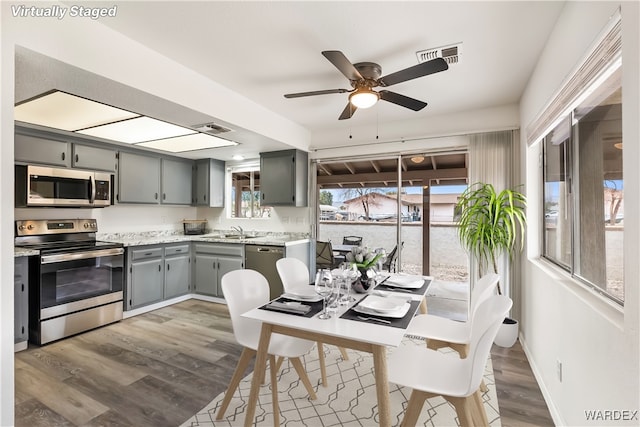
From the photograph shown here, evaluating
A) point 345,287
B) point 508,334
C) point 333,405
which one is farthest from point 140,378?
point 508,334

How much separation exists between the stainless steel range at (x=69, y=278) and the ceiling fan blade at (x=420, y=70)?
3.58 metres

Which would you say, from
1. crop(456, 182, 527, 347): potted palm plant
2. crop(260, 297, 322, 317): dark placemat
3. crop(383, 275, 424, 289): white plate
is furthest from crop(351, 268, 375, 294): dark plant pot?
crop(456, 182, 527, 347): potted palm plant

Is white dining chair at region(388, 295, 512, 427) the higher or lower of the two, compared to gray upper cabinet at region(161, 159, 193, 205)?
lower

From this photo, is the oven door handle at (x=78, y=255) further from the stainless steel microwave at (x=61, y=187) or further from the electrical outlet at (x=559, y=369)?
the electrical outlet at (x=559, y=369)

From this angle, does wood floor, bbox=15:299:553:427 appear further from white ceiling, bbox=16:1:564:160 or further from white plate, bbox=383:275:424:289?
white ceiling, bbox=16:1:564:160

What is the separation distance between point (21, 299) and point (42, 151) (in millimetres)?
1532

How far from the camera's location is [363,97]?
2316 millimetres

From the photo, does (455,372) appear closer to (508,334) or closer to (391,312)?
(391,312)

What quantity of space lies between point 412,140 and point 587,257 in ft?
8.19

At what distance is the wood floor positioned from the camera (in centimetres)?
198

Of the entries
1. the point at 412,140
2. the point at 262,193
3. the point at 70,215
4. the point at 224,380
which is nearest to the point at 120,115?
the point at 70,215

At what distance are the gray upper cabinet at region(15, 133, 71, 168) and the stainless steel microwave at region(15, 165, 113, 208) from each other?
0.27 ft

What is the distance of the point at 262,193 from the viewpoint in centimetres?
459

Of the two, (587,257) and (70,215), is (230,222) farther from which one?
(587,257)
